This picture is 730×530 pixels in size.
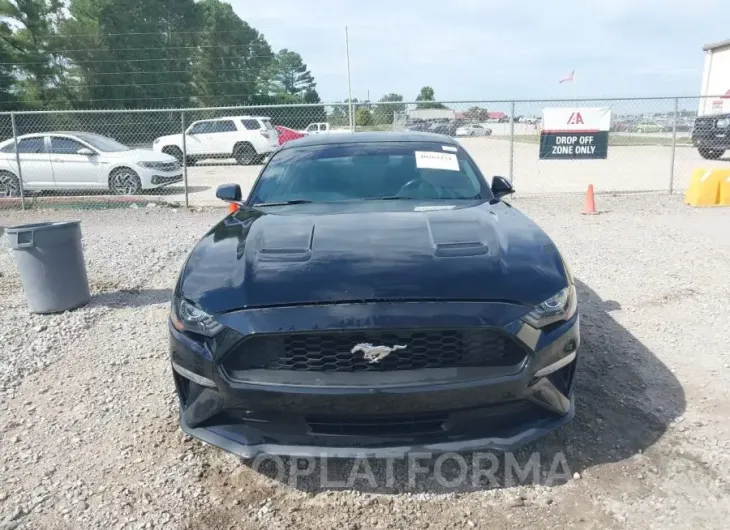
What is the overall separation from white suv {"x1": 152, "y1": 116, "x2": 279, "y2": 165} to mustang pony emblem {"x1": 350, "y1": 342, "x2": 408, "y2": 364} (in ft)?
55.7

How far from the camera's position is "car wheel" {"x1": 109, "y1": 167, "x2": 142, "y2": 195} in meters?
12.4

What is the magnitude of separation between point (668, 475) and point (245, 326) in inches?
83.1

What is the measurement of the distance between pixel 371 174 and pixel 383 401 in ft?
6.88

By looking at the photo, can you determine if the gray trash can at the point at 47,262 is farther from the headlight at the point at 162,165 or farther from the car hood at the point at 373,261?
the headlight at the point at 162,165

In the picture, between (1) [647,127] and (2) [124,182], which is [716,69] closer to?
(1) [647,127]

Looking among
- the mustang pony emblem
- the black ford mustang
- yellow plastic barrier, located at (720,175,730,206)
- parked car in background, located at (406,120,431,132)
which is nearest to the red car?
parked car in background, located at (406,120,431,132)

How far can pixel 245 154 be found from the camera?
62.7 feet

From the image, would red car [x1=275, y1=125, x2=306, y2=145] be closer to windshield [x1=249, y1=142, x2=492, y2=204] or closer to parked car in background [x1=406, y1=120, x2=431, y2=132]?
parked car in background [x1=406, y1=120, x2=431, y2=132]

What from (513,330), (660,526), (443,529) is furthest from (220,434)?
(660,526)

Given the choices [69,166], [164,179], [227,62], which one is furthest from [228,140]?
[227,62]

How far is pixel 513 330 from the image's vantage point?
2447 mm

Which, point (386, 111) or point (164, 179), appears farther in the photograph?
point (386, 111)

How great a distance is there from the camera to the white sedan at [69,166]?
12164 mm

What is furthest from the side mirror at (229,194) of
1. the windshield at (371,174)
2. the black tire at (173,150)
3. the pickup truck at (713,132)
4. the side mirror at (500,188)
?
the pickup truck at (713,132)
